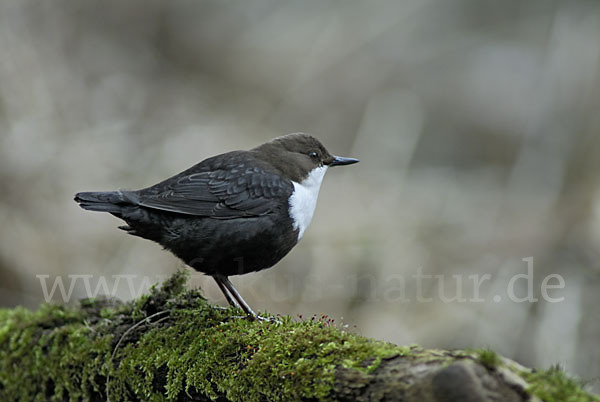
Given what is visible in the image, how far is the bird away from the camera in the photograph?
330cm

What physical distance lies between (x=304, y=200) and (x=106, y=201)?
1.19 m

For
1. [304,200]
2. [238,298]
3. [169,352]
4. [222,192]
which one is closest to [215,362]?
[169,352]

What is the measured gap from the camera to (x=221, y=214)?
3406 mm

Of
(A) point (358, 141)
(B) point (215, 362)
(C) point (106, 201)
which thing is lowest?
(B) point (215, 362)

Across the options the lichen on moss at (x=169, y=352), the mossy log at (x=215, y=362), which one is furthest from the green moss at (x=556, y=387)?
the lichen on moss at (x=169, y=352)

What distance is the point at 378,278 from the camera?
18.8ft

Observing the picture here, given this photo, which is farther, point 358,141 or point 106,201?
point 358,141

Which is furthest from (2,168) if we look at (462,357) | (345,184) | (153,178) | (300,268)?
(462,357)

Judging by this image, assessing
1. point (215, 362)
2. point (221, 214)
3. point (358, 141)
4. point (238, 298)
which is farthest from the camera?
point (358, 141)

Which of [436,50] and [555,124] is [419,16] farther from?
[555,124]

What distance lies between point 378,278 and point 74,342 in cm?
321

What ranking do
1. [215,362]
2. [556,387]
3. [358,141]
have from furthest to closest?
[358,141], [215,362], [556,387]

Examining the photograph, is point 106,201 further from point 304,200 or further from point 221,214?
point 304,200

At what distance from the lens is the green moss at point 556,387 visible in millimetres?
1582
